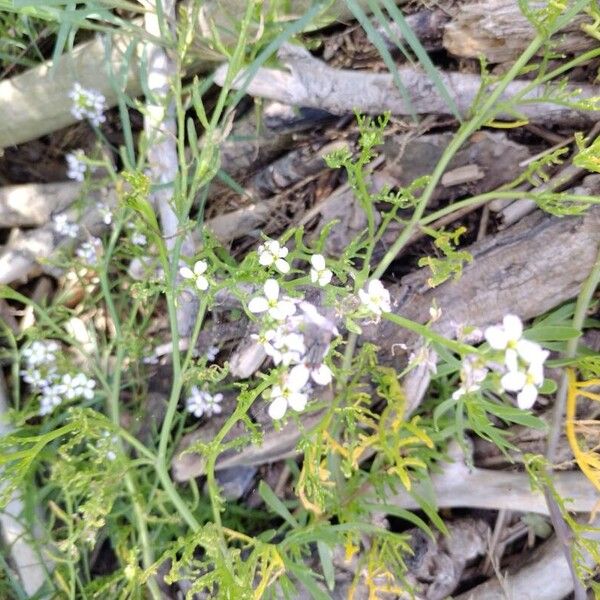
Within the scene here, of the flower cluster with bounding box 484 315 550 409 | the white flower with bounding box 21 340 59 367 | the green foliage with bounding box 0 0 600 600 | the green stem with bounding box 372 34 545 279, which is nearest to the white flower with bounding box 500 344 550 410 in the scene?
the flower cluster with bounding box 484 315 550 409

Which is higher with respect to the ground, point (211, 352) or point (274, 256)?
point (274, 256)

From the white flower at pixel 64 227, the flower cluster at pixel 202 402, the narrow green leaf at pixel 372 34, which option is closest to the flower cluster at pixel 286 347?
the narrow green leaf at pixel 372 34

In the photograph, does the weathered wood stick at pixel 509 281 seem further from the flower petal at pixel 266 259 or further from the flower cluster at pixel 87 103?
the flower cluster at pixel 87 103

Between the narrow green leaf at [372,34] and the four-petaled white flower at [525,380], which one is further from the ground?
the narrow green leaf at [372,34]

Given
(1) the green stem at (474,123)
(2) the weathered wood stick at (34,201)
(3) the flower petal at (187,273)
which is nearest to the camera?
(3) the flower petal at (187,273)

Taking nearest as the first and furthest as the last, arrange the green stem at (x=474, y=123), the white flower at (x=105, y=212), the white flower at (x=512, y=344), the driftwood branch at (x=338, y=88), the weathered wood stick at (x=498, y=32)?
the white flower at (x=512, y=344)
the green stem at (x=474, y=123)
the weathered wood stick at (x=498, y=32)
the driftwood branch at (x=338, y=88)
the white flower at (x=105, y=212)

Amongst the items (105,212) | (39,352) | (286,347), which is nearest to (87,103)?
(105,212)

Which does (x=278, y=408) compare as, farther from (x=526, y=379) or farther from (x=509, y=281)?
(x=509, y=281)
